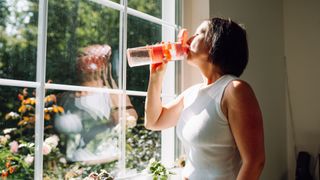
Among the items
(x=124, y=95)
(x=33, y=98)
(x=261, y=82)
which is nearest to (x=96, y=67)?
(x=124, y=95)

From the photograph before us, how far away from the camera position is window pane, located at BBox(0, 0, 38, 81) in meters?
1.03

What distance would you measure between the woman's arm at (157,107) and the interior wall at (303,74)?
Result: 1964 millimetres

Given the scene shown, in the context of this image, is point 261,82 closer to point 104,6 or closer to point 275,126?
point 275,126

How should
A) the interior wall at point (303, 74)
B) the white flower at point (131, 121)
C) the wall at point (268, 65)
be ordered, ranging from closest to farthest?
the white flower at point (131, 121), the wall at point (268, 65), the interior wall at point (303, 74)

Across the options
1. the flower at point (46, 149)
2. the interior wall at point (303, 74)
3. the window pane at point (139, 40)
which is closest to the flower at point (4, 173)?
the flower at point (46, 149)

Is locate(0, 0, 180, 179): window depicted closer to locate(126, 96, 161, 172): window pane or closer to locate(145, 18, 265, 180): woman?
locate(126, 96, 161, 172): window pane

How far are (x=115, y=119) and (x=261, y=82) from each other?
1390 mm

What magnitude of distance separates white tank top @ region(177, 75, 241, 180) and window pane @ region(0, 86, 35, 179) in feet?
1.67

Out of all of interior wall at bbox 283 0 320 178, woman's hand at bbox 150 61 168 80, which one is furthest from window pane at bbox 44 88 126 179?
interior wall at bbox 283 0 320 178

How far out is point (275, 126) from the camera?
9.10ft

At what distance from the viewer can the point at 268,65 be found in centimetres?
264

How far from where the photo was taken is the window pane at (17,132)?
1030 mm

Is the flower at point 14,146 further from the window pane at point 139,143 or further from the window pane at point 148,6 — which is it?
the window pane at point 148,6

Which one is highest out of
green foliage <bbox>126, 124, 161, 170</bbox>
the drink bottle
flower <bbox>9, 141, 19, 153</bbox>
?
the drink bottle
